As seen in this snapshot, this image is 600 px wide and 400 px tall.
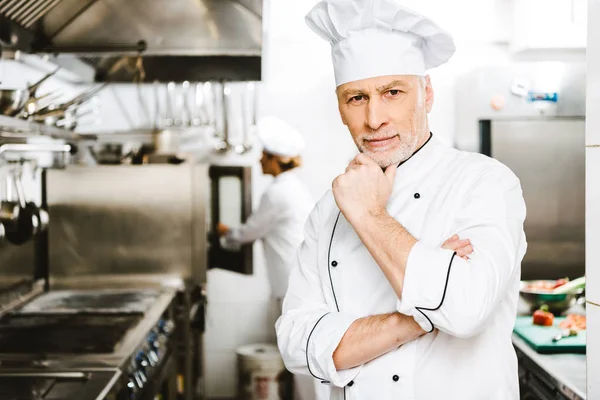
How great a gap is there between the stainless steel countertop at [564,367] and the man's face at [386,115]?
0.91 m

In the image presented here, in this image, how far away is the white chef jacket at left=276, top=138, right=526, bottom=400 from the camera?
126 centimetres

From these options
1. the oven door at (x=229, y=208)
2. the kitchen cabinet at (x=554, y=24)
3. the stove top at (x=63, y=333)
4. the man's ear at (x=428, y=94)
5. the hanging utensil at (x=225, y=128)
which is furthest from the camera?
the hanging utensil at (x=225, y=128)

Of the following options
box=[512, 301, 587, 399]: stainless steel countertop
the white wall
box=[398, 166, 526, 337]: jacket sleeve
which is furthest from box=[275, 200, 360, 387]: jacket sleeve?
box=[512, 301, 587, 399]: stainless steel countertop

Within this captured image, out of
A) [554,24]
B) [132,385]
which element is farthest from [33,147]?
[554,24]

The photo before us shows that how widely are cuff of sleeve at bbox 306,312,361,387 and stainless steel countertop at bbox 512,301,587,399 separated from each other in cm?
78

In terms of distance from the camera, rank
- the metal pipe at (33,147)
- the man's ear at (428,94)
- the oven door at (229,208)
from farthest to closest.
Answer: the oven door at (229,208)
the metal pipe at (33,147)
the man's ear at (428,94)

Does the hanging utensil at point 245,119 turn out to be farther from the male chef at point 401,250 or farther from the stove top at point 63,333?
the male chef at point 401,250

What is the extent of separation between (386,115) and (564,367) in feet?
3.97

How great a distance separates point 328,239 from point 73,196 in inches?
83.1

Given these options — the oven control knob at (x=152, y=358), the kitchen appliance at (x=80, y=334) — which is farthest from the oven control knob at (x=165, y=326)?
the oven control knob at (x=152, y=358)

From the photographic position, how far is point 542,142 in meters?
3.79

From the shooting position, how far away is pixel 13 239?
2.61 metres

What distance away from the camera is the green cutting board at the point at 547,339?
233 cm

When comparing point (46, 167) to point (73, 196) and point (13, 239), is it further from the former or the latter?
point (13, 239)
